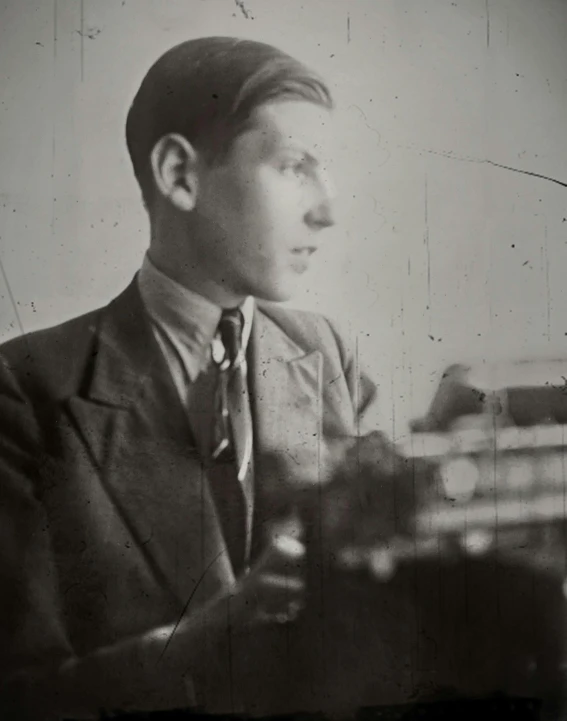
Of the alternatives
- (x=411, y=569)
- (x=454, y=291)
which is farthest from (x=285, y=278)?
(x=411, y=569)

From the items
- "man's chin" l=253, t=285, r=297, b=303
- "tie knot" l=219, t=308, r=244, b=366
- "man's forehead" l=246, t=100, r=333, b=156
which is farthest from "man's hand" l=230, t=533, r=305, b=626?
"man's forehead" l=246, t=100, r=333, b=156

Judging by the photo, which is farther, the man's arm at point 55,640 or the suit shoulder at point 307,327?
the suit shoulder at point 307,327

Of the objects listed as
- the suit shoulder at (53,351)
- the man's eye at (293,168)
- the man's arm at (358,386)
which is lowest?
the man's arm at (358,386)

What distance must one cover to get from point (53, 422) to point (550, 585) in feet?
4.53

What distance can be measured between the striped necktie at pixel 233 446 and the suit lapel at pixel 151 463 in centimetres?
4

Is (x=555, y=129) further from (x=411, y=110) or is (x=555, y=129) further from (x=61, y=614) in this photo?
(x=61, y=614)

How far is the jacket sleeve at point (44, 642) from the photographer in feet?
6.60

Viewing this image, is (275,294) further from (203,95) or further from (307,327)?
(203,95)

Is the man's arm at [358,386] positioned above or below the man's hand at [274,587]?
above

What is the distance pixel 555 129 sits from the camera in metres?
2.21

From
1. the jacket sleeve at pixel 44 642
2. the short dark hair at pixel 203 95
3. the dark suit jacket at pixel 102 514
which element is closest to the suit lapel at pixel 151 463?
the dark suit jacket at pixel 102 514

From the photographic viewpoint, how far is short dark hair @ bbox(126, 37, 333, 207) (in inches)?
82.2

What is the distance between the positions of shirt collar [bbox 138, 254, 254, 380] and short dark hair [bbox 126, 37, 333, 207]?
0.21 metres

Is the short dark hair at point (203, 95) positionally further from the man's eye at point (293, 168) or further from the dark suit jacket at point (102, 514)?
the dark suit jacket at point (102, 514)
